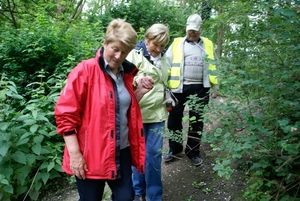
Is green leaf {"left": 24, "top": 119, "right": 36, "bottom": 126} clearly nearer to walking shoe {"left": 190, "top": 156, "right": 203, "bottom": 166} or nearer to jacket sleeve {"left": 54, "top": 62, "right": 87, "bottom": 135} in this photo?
jacket sleeve {"left": 54, "top": 62, "right": 87, "bottom": 135}

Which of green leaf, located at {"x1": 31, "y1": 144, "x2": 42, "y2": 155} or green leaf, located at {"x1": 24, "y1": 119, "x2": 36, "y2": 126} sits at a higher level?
green leaf, located at {"x1": 24, "y1": 119, "x2": 36, "y2": 126}

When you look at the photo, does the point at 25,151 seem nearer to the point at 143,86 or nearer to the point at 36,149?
the point at 36,149

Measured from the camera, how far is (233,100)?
2074mm

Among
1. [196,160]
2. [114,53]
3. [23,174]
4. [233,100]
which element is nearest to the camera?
[114,53]

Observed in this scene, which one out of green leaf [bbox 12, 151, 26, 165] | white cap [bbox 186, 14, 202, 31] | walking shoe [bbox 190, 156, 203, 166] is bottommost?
walking shoe [bbox 190, 156, 203, 166]

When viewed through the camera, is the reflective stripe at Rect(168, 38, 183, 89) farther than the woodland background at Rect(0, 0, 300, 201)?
Yes

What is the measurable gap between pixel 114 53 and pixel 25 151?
184cm

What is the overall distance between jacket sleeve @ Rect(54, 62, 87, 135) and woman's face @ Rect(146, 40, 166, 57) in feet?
3.50

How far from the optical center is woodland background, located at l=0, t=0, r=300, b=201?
5.36 feet

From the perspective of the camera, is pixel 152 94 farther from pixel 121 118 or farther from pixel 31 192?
pixel 31 192

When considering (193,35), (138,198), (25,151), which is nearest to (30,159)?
(25,151)

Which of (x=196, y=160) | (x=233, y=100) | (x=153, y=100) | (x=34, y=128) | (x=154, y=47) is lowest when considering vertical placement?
(x=196, y=160)

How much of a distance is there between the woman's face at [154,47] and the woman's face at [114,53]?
0.83 m

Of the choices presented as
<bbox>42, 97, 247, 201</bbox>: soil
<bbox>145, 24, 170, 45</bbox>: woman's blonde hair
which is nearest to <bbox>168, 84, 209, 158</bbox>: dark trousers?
<bbox>42, 97, 247, 201</bbox>: soil
